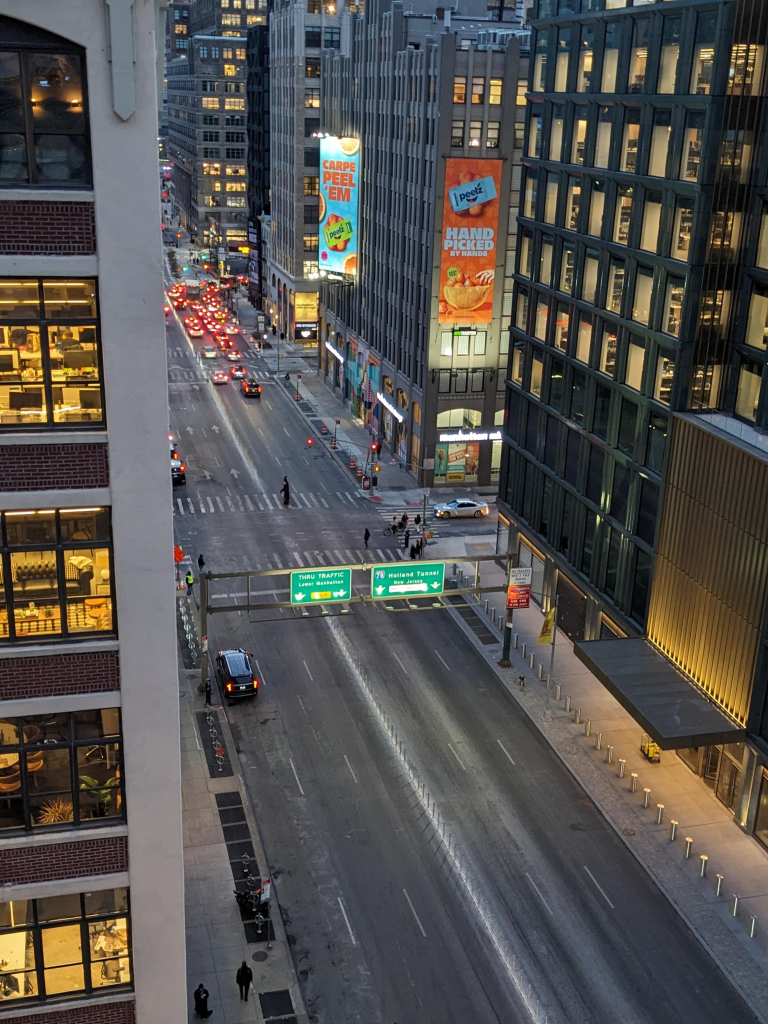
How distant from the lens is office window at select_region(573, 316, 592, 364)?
195 ft

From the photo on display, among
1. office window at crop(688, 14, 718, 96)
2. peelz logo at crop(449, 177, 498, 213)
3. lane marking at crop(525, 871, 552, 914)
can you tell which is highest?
office window at crop(688, 14, 718, 96)

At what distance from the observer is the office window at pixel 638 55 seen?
171ft

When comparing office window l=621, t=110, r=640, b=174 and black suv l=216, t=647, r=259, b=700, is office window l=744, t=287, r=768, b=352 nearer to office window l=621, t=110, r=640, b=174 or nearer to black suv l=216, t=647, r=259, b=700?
office window l=621, t=110, r=640, b=174

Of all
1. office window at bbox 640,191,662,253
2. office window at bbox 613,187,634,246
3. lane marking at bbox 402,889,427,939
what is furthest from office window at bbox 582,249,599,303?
lane marking at bbox 402,889,427,939

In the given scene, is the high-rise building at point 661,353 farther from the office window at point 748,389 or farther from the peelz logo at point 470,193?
the peelz logo at point 470,193

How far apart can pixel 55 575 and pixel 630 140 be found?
42124 mm

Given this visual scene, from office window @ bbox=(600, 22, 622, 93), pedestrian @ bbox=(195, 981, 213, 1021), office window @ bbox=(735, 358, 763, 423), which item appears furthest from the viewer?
office window @ bbox=(600, 22, 622, 93)

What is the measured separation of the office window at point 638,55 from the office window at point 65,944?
45.1 metres

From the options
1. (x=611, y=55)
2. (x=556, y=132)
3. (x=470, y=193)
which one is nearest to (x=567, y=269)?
(x=556, y=132)

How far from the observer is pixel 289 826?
4634 cm

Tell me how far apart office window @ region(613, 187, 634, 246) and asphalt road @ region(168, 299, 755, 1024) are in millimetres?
24243

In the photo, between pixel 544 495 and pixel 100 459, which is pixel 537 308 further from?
pixel 100 459

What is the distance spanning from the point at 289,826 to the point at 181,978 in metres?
21.5

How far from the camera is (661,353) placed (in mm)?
52031
